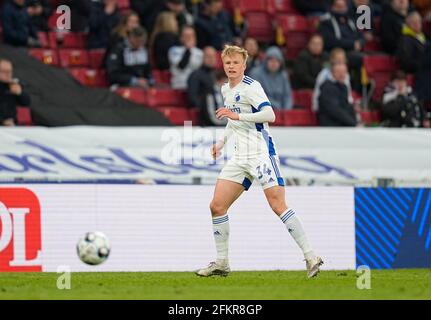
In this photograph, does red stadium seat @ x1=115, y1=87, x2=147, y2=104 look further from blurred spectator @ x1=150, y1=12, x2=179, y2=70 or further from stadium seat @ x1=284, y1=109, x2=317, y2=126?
stadium seat @ x1=284, y1=109, x2=317, y2=126

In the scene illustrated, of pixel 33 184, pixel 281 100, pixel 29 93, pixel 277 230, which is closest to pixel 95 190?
pixel 33 184

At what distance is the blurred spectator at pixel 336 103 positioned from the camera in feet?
64.3

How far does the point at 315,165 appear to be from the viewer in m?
17.9

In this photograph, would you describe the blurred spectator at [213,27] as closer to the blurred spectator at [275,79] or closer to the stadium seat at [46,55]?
the blurred spectator at [275,79]

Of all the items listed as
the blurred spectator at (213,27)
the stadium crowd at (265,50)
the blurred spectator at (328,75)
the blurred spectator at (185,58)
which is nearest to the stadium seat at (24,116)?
the stadium crowd at (265,50)

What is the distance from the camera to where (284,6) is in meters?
23.3

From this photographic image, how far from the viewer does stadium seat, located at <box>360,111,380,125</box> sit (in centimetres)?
2122

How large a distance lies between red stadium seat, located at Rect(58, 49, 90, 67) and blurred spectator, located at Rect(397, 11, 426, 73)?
19.1ft

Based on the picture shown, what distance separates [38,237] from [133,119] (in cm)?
416

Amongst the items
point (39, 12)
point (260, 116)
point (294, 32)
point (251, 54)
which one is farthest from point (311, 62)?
point (260, 116)

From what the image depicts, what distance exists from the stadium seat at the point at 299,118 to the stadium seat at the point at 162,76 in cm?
218

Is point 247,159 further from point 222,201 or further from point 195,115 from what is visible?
point 195,115

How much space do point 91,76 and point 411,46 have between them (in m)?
6.02

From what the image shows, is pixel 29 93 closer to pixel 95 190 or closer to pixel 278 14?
pixel 95 190
